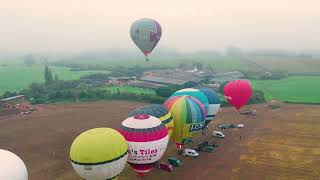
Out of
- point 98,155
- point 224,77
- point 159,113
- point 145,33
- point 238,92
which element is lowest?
point 224,77

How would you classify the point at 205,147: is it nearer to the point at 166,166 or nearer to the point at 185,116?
the point at 185,116

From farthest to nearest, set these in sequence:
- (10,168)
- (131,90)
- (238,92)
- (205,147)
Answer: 1. (131,90)
2. (238,92)
3. (205,147)
4. (10,168)

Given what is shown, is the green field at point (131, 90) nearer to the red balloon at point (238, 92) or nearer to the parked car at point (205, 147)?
the red balloon at point (238, 92)

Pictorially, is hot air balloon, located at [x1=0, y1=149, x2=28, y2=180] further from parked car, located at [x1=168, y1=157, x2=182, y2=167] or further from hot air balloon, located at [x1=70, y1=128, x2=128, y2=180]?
parked car, located at [x1=168, y1=157, x2=182, y2=167]

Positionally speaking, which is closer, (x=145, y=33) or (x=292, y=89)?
(x=145, y=33)

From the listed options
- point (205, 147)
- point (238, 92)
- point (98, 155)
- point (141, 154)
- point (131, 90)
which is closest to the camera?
point (98, 155)

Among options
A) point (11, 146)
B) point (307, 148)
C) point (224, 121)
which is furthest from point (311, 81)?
point (11, 146)

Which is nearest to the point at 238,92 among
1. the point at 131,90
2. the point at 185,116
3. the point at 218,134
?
the point at 218,134
